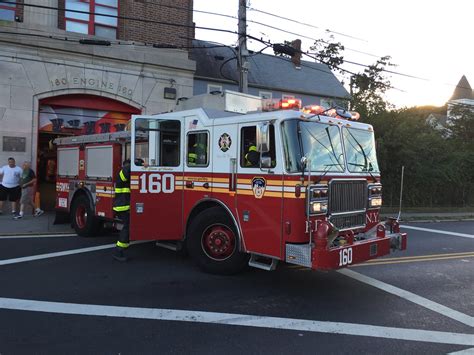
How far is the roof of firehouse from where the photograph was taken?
86.7 ft

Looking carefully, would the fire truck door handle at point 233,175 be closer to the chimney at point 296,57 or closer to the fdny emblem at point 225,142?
the fdny emblem at point 225,142

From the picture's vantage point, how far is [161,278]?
6957 mm

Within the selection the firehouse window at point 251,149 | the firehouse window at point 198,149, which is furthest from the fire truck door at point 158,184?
the firehouse window at point 251,149

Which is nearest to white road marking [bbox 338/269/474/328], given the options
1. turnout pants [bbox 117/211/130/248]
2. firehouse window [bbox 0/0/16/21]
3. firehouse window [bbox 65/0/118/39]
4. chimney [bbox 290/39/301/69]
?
A: turnout pants [bbox 117/211/130/248]

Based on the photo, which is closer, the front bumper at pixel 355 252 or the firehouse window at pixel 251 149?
the front bumper at pixel 355 252

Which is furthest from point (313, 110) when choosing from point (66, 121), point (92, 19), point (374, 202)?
point (92, 19)

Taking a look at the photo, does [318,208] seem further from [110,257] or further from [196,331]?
[110,257]

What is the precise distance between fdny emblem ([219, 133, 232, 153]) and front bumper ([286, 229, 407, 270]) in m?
1.80

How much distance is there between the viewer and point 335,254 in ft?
18.8

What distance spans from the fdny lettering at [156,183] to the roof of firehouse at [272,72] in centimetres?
1829

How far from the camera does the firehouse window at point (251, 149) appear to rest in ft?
20.4

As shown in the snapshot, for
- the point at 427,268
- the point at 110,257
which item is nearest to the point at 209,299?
the point at 110,257

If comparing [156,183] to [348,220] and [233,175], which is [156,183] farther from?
[348,220]

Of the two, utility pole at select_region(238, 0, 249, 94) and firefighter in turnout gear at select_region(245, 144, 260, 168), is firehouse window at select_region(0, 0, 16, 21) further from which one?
firefighter in turnout gear at select_region(245, 144, 260, 168)
